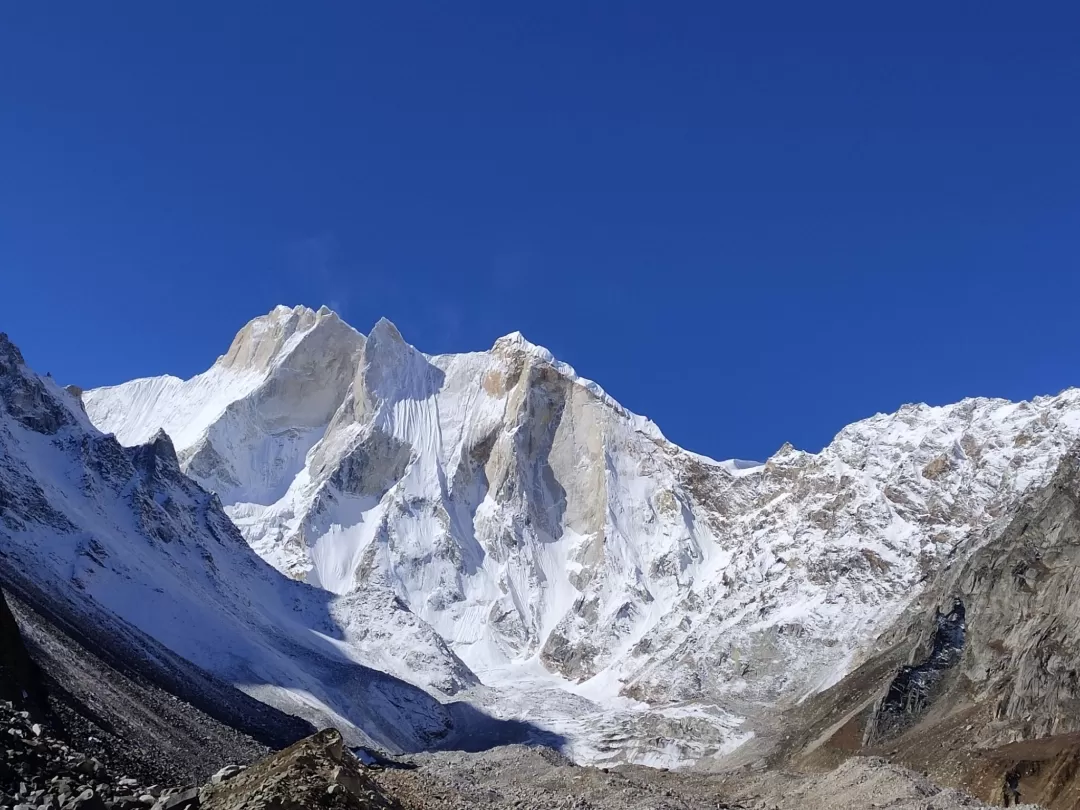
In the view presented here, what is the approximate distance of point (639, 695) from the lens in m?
170

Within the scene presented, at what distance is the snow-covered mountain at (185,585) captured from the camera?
110812 millimetres

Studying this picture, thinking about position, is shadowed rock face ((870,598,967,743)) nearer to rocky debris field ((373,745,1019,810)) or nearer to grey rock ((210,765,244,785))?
rocky debris field ((373,745,1019,810))

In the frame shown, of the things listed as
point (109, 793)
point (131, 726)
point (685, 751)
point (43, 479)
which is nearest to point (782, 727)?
point (685, 751)

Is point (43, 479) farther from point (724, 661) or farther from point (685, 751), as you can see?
point (724, 661)

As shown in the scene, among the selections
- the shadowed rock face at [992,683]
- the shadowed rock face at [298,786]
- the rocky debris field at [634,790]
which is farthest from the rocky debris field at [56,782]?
the shadowed rock face at [992,683]

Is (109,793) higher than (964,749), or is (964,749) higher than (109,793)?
(964,749)

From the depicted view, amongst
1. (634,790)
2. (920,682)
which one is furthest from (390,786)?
(920,682)

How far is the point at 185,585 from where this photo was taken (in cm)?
13325

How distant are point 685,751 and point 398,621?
77405 mm

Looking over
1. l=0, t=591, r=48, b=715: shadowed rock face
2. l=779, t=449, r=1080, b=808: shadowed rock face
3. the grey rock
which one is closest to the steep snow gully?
l=0, t=591, r=48, b=715: shadowed rock face

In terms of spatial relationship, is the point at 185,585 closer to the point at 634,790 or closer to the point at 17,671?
the point at 17,671

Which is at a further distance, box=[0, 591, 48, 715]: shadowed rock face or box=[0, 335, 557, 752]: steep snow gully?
box=[0, 335, 557, 752]: steep snow gully

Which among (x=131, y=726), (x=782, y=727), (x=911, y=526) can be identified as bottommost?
(x=131, y=726)

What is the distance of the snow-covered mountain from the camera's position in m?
111
